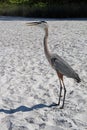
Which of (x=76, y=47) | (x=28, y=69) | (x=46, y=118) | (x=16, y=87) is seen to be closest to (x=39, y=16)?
(x=76, y=47)

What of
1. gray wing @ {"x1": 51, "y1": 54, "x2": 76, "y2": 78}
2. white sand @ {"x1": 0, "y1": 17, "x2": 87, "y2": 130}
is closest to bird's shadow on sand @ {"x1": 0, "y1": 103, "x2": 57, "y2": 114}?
white sand @ {"x1": 0, "y1": 17, "x2": 87, "y2": 130}

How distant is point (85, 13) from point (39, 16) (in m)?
3.70

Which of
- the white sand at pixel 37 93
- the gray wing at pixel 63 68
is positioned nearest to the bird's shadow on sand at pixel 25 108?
the white sand at pixel 37 93

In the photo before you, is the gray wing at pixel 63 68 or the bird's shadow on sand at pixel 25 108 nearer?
the bird's shadow on sand at pixel 25 108

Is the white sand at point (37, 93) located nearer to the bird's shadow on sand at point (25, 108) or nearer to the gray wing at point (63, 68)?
the bird's shadow on sand at point (25, 108)

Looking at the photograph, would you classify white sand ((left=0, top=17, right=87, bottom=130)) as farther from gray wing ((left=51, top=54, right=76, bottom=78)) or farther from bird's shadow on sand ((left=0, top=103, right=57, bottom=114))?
gray wing ((left=51, top=54, right=76, bottom=78))

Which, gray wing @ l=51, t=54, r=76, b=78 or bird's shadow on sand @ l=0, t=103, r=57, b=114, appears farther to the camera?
gray wing @ l=51, t=54, r=76, b=78

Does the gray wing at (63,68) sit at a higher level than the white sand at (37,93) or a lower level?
higher

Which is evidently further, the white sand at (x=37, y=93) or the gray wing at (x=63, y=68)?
the gray wing at (x=63, y=68)

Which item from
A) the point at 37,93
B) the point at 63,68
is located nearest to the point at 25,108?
the point at 37,93

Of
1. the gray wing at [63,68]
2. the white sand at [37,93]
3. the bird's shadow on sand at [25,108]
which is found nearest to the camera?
the white sand at [37,93]

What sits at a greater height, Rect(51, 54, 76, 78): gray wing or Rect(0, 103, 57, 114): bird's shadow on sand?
Rect(51, 54, 76, 78): gray wing

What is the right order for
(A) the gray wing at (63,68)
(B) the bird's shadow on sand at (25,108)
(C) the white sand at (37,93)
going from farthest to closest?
(A) the gray wing at (63,68)
(B) the bird's shadow on sand at (25,108)
(C) the white sand at (37,93)

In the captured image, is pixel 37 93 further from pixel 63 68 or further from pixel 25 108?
pixel 63 68
